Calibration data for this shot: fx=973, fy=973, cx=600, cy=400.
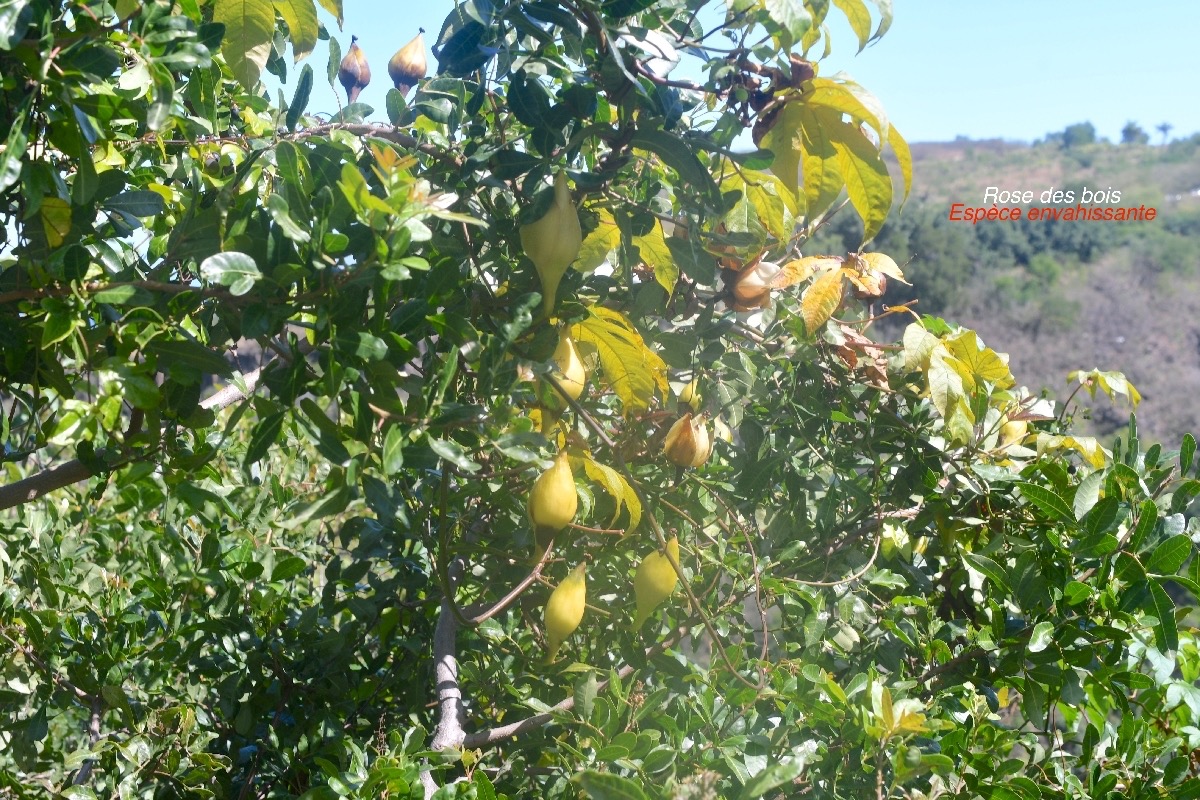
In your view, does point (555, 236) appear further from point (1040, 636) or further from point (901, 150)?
point (1040, 636)

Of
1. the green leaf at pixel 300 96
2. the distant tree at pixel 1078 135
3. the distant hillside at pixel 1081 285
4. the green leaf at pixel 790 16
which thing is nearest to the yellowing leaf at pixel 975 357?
the green leaf at pixel 790 16

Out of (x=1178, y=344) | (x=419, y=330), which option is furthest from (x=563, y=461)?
(x=1178, y=344)

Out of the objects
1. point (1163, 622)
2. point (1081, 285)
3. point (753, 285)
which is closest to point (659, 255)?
point (753, 285)

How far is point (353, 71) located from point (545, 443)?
2.57 feet

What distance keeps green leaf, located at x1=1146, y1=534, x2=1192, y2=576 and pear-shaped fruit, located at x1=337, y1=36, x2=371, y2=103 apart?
1.12m

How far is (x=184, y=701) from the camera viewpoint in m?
1.21

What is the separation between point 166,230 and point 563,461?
492mm

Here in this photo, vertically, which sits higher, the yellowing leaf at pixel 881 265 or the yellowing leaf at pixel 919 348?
the yellowing leaf at pixel 881 265

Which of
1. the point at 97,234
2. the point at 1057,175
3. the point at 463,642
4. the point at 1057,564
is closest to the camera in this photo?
the point at 97,234

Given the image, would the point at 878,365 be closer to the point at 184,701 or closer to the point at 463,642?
the point at 463,642

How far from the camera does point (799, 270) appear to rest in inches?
40.3

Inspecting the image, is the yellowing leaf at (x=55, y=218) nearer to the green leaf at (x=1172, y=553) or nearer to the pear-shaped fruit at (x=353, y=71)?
the pear-shaped fruit at (x=353, y=71)

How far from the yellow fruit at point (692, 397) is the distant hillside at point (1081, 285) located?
9.01m

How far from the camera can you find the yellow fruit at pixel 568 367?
32.3 inches
